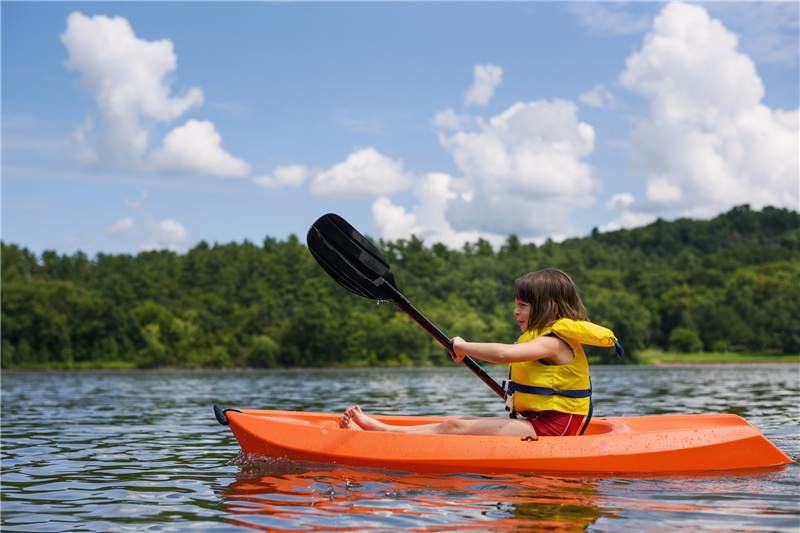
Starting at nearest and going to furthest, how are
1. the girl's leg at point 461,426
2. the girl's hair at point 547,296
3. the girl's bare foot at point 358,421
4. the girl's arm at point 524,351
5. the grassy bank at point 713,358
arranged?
1. the girl's arm at point 524,351
2. the girl's hair at point 547,296
3. the girl's leg at point 461,426
4. the girl's bare foot at point 358,421
5. the grassy bank at point 713,358

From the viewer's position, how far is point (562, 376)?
4.78 m

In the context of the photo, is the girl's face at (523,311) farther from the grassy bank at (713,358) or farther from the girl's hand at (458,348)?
the grassy bank at (713,358)

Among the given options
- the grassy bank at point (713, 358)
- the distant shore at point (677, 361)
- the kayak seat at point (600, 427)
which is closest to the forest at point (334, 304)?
the distant shore at point (677, 361)

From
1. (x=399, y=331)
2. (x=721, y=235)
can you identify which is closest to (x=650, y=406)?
(x=399, y=331)

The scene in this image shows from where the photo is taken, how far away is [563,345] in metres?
4.73

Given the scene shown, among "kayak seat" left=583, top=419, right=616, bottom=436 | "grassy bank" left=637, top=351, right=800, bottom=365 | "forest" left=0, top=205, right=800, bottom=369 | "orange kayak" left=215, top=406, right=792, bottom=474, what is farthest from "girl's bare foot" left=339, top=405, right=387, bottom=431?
"grassy bank" left=637, top=351, right=800, bottom=365

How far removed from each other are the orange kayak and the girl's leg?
0.31 feet

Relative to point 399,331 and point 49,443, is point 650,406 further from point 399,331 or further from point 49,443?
point 399,331

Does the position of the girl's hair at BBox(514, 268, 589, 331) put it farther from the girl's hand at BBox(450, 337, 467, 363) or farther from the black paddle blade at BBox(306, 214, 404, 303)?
the black paddle blade at BBox(306, 214, 404, 303)

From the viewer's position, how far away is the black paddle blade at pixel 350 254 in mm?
6074

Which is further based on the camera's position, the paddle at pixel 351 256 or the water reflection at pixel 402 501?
the paddle at pixel 351 256

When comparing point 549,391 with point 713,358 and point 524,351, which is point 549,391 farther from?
point 713,358

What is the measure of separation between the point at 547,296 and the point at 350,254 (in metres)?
1.96

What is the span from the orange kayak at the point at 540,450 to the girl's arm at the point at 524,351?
2.08 ft
